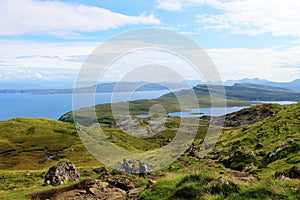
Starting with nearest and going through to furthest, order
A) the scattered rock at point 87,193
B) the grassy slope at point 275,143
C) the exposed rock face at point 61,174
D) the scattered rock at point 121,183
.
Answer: the scattered rock at point 87,193 < the scattered rock at point 121,183 < the exposed rock face at point 61,174 < the grassy slope at point 275,143

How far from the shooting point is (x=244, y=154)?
3344 centimetres

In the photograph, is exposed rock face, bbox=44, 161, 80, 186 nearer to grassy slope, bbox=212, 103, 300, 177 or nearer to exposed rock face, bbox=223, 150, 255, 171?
exposed rock face, bbox=223, 150, 255, 171

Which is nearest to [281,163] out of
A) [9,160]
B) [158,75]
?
[158,75]

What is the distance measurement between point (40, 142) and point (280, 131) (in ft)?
312

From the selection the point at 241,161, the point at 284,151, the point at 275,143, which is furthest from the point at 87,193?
the point at 275,143

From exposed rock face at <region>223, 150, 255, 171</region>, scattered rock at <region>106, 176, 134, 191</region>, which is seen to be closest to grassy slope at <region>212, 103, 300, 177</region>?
exposed rock face at <region>223, 150, 255, 171</region>

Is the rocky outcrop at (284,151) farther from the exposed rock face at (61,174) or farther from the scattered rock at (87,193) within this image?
the exposed rock face at (61,174)

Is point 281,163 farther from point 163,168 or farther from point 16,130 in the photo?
point 16,130

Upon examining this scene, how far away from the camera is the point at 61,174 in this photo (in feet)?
89.8

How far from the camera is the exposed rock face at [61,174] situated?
26337 millimetres

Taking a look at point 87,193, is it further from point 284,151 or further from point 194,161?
point 194,161

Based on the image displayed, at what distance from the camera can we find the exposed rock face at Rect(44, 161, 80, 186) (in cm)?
2634

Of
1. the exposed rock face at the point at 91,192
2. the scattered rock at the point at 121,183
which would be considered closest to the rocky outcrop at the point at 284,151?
the scattered rock at the point at 121,183

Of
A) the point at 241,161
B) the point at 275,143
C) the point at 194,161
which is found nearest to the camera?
the point at 241,161
